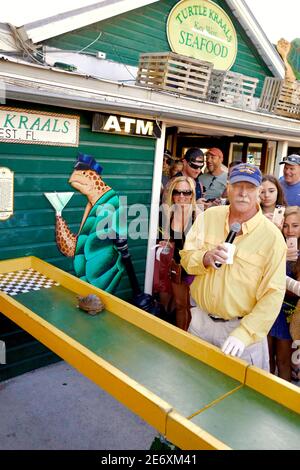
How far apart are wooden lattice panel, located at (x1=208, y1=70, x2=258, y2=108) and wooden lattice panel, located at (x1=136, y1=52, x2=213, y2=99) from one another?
1.22ft

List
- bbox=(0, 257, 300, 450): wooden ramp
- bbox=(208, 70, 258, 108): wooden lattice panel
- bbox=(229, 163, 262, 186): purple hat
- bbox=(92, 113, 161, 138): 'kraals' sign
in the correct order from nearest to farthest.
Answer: bbox=(0, 257, 300, 450): wooden ramp → bbox=(229, 163, 262, 186): purple hat → bbox=(92, 113, 161, 138): 'kraals' sign → bbox=(208, 70, 258, 108): wooden lattice panel

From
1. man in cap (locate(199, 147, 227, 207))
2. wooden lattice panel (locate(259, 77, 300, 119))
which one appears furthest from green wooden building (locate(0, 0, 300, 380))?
man in cap (locate(199, 147, 227, 207))

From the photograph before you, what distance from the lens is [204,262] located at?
271 centimetres

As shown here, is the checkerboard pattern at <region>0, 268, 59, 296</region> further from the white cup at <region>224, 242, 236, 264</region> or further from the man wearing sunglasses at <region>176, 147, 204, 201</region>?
the man wearing sunglasses at <region>176, 147, 204, 201</region>

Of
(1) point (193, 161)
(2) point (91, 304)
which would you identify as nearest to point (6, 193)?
(2) point (91, 304)

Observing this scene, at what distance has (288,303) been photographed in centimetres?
378

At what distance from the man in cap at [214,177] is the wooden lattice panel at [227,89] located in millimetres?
800

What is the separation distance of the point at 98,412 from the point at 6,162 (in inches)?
102

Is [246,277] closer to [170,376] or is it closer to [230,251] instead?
[230,251]

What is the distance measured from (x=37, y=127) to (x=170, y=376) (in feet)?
9.39

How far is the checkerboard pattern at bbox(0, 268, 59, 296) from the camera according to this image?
354 cm

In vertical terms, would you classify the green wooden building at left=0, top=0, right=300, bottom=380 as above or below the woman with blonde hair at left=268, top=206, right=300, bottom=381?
above

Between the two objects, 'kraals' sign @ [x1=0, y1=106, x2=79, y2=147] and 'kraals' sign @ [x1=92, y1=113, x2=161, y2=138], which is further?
'kraals' sign @ [x1=92, y1=113, x2=161, y2=138]

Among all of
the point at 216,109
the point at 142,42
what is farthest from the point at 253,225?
the point at 142,42
